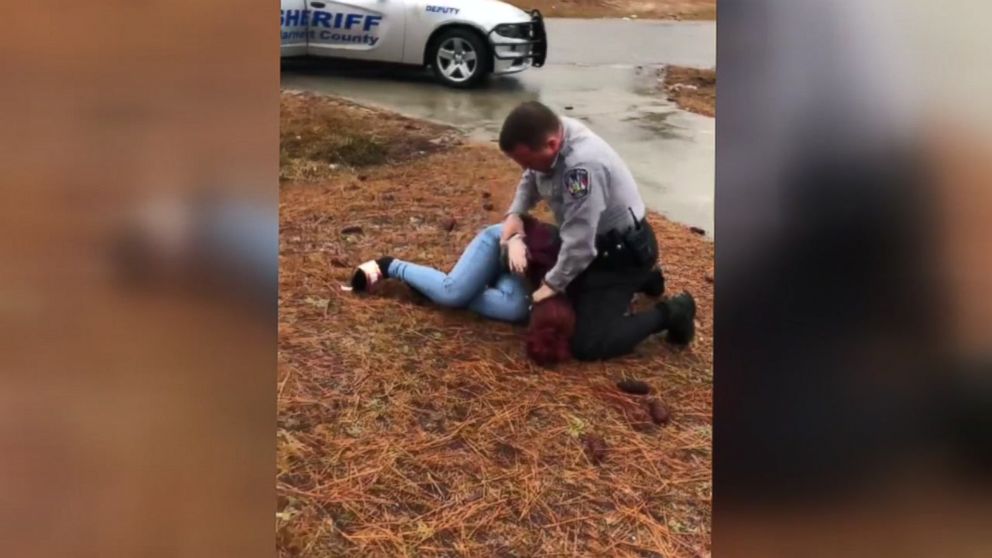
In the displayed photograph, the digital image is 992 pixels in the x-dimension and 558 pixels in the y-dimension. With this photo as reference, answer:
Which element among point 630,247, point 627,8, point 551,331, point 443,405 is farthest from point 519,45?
point 443,405

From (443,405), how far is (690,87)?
0.78 meters

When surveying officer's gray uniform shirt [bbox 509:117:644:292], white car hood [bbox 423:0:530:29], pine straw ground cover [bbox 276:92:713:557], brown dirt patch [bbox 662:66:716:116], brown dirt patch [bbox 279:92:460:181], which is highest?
white car hood [bbox 423:0:530:29]

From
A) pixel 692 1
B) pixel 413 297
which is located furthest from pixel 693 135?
pixel 413 297

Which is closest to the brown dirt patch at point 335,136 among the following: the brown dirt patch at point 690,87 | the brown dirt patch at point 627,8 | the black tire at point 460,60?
the black tire at point 460,60

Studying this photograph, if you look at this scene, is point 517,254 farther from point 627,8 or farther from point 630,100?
point 627,8

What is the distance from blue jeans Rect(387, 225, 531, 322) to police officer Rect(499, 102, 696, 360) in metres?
0.05

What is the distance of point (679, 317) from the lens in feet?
5.60

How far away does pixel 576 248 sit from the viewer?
1.71 m

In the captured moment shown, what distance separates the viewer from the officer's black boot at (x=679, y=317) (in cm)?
170

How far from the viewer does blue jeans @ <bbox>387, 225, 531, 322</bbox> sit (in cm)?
173

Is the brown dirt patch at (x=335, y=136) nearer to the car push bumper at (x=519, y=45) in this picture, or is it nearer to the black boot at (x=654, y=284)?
the car push bumper at (x=519, y=45)

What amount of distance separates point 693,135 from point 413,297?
63 centimetres
